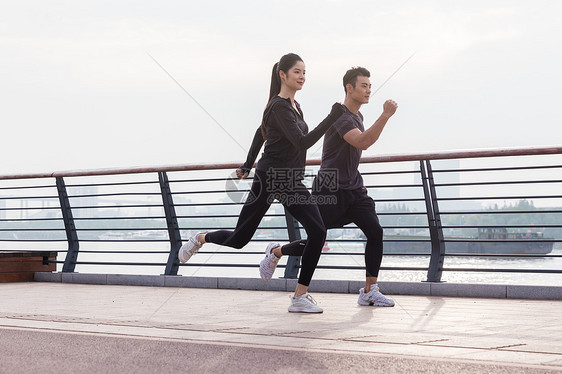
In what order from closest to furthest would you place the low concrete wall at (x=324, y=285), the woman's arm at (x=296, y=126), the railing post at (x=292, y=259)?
1. the woman's arm at (x=296, y=126)
2. the low concrete wall at (x=324, y=285)
3. the railing post at (x=292, y=259)

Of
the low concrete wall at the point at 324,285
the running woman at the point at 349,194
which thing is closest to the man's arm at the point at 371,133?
the running woman at the point at 349,194

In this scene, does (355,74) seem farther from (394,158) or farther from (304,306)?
(304,306)

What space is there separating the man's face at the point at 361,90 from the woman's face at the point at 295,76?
515 mm

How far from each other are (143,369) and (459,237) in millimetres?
4284

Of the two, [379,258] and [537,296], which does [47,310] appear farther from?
[537,296]

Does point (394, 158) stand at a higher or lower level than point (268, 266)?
higher

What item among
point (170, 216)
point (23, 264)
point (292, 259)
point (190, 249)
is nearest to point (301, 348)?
point (190, 249)

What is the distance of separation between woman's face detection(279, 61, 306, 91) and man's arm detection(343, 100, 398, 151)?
1.55 ft

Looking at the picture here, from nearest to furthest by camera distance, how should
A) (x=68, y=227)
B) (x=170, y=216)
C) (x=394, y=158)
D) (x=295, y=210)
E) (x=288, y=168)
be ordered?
(x=288, y=168) < (x=295, y=210) < (x=394, y=158) < (x=170, y=216) < (x=68, y=227)

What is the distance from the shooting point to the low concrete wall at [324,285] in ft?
19.5

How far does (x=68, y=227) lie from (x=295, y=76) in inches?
172

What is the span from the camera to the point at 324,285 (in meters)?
6.66

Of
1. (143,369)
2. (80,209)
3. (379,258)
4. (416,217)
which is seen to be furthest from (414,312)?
(80,209)

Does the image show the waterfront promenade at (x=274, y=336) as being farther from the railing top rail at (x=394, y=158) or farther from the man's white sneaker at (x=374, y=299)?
the railing top rail at (x=394, y=158)
